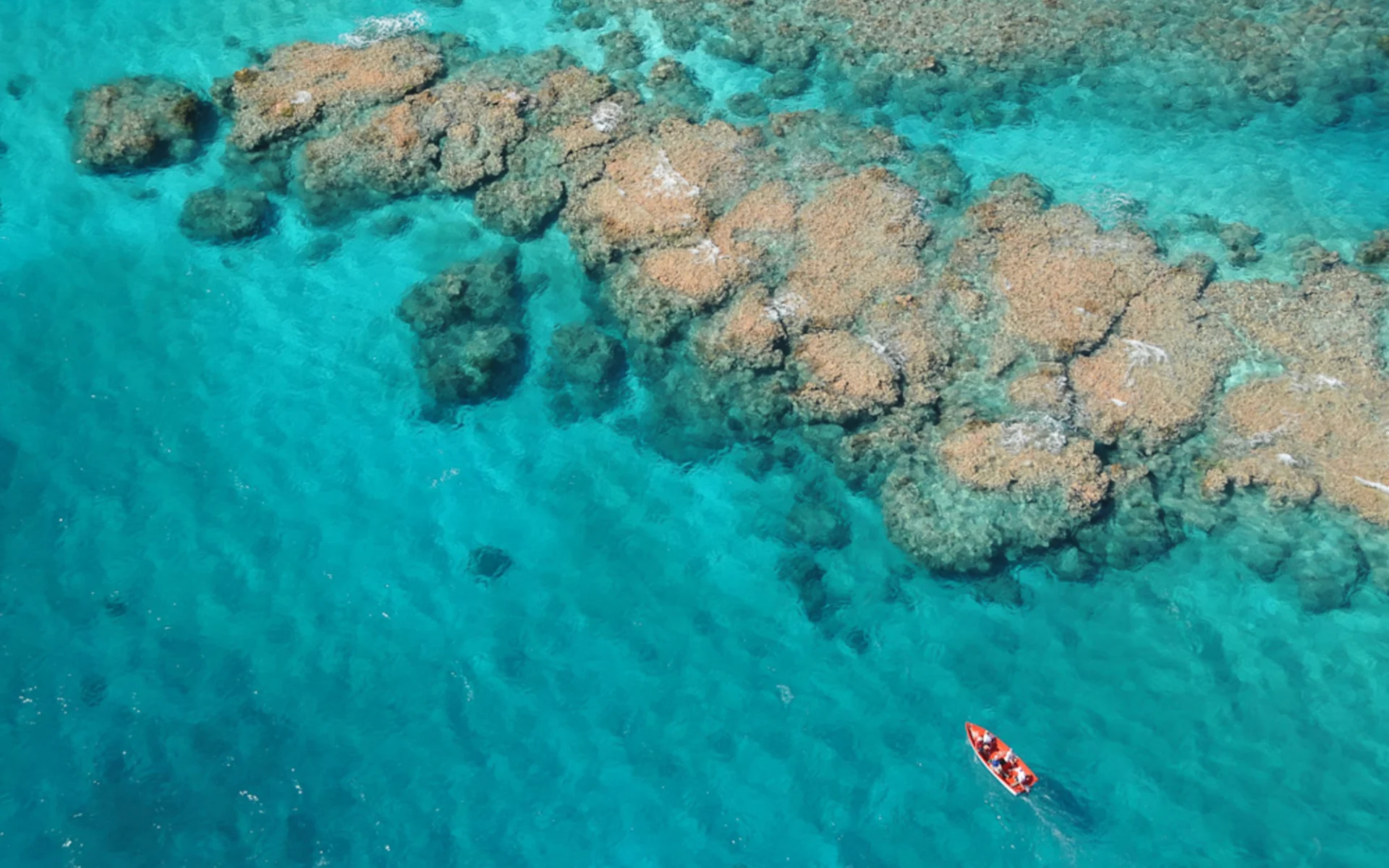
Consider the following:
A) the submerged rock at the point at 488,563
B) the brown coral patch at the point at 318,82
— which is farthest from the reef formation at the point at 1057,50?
the submerged rock at the point at 488,563

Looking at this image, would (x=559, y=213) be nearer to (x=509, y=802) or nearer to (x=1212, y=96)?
(x=509, y=802)

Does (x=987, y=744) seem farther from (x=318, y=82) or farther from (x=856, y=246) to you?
(x=318, y=82)

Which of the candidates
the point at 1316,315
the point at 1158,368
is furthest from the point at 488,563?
the point at 1316,315

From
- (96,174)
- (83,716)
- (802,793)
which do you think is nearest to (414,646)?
(83,716)

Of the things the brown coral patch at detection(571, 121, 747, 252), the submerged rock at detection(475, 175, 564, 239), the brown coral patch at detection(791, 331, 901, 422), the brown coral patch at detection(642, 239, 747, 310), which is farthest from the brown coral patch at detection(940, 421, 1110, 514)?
the submerged rock at detection(475, 175, 564, 239)

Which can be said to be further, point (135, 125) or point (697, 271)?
point (135, 125)

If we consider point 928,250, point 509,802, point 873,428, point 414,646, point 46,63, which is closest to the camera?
point 509,802
